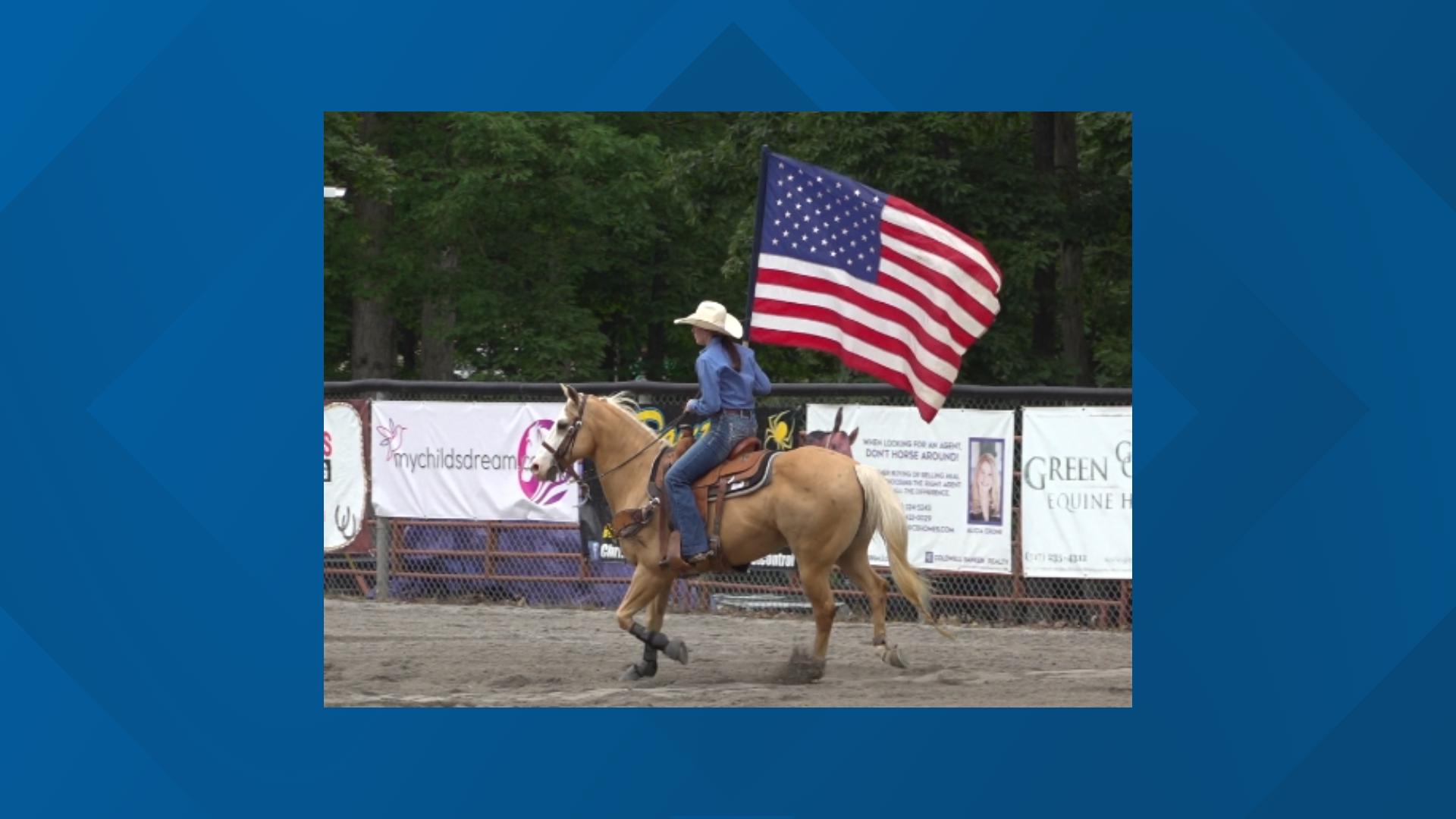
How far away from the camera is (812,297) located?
1197 centimetres

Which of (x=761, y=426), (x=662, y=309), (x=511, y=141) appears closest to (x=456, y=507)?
(x=761, y=426)

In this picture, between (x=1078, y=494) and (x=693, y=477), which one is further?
(x=1078, y=494)

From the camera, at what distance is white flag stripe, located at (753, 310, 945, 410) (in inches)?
469

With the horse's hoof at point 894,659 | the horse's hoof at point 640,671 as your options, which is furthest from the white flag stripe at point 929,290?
the horse's hoof at point 640,671

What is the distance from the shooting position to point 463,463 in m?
17.5

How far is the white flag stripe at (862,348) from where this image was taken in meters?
11.9

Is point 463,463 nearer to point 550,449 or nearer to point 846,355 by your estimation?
point 550,449

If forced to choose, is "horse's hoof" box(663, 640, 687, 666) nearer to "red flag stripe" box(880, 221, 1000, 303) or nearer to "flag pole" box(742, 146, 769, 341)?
"flag pole" box(742, 146, 769, 341)

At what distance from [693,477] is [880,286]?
1.79 m

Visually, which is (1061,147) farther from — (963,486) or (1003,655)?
(1003,655)

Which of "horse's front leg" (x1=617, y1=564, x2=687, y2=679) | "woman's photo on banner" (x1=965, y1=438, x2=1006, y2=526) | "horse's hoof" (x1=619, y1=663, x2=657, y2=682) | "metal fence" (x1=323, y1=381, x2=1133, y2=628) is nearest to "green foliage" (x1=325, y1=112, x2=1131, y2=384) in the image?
"metal fence" (x1=323, y1=381, x2=1133, y2=628)

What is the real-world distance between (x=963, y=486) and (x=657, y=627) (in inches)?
188

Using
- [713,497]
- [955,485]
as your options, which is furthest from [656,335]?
[713,497]

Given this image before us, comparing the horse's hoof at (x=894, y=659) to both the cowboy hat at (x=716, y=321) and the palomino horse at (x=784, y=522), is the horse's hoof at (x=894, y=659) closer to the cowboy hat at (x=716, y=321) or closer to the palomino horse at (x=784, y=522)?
the palomino horse at (x=784, y=522)
